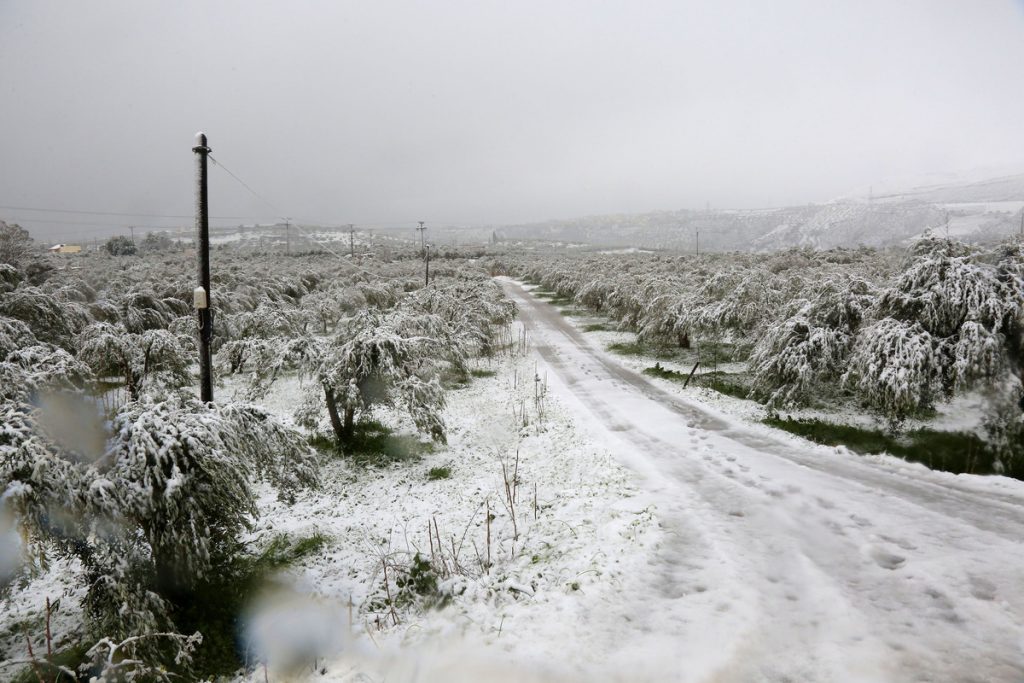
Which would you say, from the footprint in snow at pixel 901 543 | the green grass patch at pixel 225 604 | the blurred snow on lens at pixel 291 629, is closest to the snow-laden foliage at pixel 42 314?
the green grass patch at pixel 225 604

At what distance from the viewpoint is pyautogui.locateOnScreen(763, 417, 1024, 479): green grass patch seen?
30.5 feet

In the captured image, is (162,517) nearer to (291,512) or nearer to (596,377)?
(291,512)

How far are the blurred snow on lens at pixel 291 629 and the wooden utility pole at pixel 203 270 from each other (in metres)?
3.43

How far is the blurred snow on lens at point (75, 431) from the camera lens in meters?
5.37

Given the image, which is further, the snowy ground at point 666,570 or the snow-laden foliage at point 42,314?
the snow-laden foliage at point 42,314

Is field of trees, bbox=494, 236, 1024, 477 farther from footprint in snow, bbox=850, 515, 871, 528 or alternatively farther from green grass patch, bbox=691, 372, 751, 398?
footprint in snow, bbox=850, 515, 871, 528

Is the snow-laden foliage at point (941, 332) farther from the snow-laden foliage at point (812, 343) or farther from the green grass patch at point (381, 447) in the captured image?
the green grass patch at point (381, 447)

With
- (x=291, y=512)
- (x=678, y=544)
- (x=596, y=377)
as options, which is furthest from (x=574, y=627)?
(x=596, y=377)

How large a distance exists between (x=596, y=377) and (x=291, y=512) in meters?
11.6

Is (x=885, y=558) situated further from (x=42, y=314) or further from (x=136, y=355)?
(x=42, y=314)

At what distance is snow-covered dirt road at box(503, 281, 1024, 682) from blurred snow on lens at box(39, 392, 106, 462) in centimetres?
622

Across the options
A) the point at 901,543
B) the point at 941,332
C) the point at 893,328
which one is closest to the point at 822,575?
the point at 901,543

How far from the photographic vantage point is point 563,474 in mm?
9758

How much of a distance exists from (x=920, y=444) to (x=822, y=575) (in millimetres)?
7151
